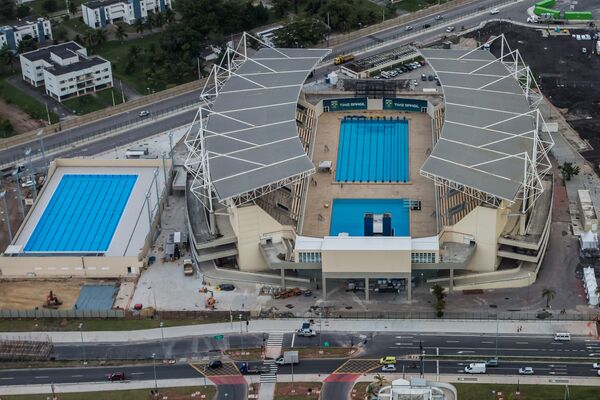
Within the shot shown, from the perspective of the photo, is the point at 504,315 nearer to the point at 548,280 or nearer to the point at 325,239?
the point at 548,280

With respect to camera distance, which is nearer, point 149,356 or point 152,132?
point 149,356

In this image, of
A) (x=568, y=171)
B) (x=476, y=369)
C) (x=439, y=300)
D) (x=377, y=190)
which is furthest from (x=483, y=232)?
(x=568, y=171)

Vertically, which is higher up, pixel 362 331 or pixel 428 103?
pixel 428 103

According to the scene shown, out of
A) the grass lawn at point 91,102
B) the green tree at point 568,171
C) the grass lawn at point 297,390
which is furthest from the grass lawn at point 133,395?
the grass lawn at point 91,102

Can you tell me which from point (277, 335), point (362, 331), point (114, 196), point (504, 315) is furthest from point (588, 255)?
point (114, 196)

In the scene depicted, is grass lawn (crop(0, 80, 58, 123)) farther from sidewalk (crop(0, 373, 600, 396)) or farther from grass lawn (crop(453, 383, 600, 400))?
grass lawn (crop(453, 383, 600, 400))

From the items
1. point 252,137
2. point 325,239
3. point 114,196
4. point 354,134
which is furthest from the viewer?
point 354,134

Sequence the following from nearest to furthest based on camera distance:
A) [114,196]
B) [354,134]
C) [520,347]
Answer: [520,347], [114,196], [354,134]
